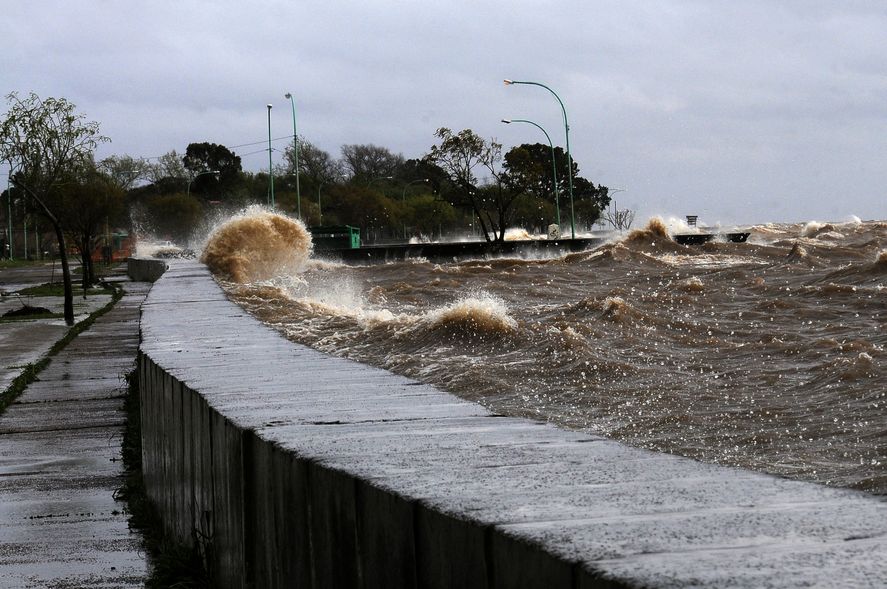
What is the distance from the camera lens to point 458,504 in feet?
7.28

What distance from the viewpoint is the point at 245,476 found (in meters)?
3.44

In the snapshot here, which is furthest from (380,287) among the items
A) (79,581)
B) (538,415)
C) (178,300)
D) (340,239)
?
(340,239)

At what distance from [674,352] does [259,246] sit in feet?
71.5

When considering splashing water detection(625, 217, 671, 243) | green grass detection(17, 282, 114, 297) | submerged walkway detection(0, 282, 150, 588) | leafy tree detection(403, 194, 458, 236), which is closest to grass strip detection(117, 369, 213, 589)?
submerged walkway detection(0, 282, 150, 588)

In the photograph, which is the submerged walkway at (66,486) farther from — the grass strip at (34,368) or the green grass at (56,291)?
the green grass at (56,291)

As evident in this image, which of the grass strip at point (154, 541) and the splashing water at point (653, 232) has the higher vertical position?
the splashing water at point (653, 232)

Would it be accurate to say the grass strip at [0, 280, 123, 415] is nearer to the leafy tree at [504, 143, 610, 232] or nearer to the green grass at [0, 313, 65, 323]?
the green grass at [0, 313, 65, 323]

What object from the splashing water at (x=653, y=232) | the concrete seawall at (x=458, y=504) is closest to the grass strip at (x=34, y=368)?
the concrete seawall at (x=458, y=504)

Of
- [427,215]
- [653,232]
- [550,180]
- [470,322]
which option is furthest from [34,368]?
[427,215]

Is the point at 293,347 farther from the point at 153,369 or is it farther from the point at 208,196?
the point at 208,196

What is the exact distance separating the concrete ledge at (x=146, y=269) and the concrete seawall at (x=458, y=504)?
28555 mm

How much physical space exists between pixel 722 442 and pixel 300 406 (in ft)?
15.4

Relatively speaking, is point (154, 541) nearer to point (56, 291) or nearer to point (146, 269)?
point (56, 291)

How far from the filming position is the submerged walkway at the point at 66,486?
515cm
